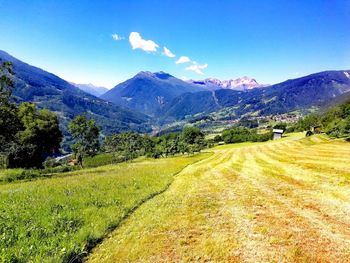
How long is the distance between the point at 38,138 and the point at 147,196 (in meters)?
53.2

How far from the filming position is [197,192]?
18.2 metres

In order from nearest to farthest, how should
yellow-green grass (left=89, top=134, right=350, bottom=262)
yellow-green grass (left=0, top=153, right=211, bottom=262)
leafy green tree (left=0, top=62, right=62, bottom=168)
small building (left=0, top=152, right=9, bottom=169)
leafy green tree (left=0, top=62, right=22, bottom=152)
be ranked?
yellow-green grass (left=89, top=134, right=350, bottom=262) → yellow-green grass (left=0, top=153, right=211, bottom=262) → leafy green tree (left=0, top=62, right=22, bottom=152) → leafy green tree (left=0, top=62, right=62, bottom=168) → small building (left=0, top=152, right=9, bottom=169)

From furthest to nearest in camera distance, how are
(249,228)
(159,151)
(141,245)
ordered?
1. (159,151)
2. (249,228)
3. (141,245)

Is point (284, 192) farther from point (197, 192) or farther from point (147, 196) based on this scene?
point (147, 196)

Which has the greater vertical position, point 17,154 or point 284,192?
point 284,192

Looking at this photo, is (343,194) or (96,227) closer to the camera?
(96,227)

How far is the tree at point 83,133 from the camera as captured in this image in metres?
87.9

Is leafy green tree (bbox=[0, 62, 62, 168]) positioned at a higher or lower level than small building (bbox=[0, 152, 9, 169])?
higher

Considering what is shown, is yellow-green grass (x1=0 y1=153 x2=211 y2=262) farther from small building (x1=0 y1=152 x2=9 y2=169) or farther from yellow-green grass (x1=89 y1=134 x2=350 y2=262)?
small building (x1=0 y1=152 x2=9 y2=169)

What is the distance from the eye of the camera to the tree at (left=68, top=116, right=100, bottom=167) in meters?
87.9

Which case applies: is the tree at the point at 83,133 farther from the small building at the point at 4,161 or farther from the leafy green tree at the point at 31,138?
the small building at the point at 4,161

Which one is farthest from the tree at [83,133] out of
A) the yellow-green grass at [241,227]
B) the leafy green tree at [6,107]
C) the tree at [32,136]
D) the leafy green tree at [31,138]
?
the yellow-green grass at [241,227]

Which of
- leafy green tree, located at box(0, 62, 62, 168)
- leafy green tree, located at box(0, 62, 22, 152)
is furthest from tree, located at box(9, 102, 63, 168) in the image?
leafy green tree, located at box(0, 62, 22, 152)

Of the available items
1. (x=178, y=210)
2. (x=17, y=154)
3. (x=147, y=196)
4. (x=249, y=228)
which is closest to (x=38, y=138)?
(x=17, y=154)
